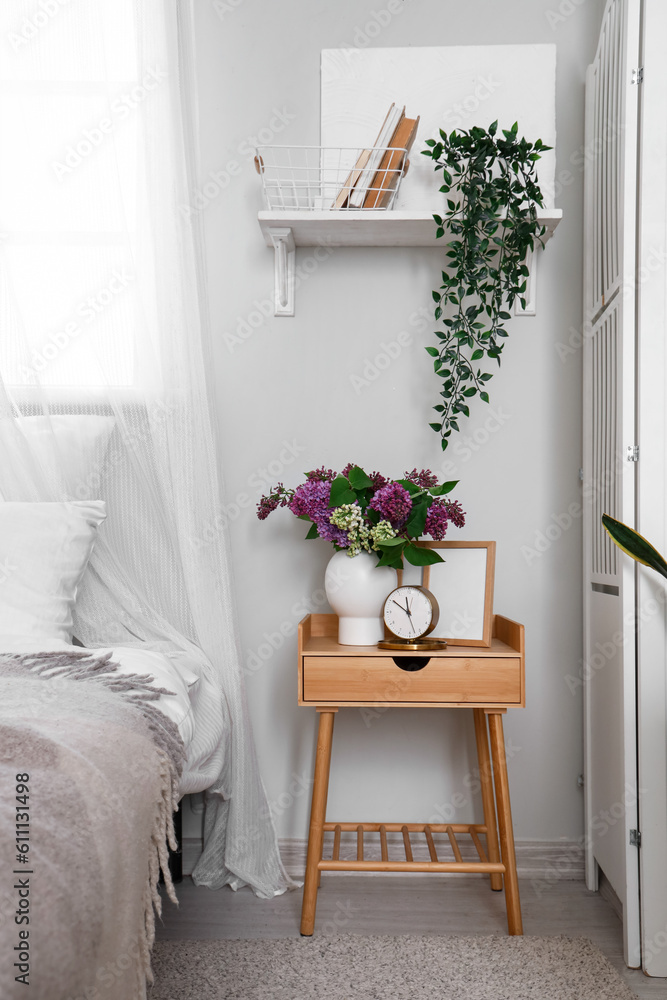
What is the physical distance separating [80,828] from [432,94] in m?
1.99

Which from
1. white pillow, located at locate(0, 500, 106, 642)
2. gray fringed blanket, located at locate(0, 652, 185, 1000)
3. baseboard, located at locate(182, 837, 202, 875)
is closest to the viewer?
gray fringed blanket, located at locate(0, 652, 185, 1000)

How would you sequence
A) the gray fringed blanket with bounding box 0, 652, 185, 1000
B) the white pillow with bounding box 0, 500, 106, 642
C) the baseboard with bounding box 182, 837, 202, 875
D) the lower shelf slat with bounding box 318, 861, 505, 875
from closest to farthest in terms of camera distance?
the gray fringed blanket with bounding box 0, 652, 185, 1000 → the white pillow with bounding box 0, 500, 106, 642 → the lower shelf slat with bounding box 318, 861, 505, 875 → the baseboard with bounding box 182, 837, 202, 875

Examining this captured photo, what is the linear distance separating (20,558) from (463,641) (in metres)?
1.01

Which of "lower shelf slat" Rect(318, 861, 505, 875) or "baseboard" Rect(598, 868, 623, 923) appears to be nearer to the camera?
"lower shelf slat" Rect(318, 861, 505, 875)

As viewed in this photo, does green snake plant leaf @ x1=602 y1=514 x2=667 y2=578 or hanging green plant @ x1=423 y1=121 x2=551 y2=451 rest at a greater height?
hanging green plant @ x1=423 y1=121 x2=551 y2=451

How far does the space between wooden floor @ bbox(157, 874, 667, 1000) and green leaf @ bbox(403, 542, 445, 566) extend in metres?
0.81

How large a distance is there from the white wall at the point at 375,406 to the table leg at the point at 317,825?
344mm

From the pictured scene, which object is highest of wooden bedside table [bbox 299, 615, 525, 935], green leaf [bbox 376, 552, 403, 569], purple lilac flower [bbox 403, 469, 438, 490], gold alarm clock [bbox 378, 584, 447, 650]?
purple lilac flower [bbox 403, 469, 438, 490]

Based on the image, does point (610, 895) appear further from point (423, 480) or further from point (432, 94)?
point (432, 94)

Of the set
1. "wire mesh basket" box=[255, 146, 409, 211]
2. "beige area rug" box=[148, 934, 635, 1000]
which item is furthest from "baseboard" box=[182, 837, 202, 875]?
"wire mesh basket" box=[255, 146, 409, 211]

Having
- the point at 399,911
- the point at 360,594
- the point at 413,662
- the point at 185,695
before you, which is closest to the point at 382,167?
the point at 360,594

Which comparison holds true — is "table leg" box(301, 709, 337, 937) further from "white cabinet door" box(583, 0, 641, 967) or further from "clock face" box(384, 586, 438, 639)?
"white cabinet door" box(583, 0, 641, 967)

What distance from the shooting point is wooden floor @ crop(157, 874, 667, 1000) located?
67.0 inches

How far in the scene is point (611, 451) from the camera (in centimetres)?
180
